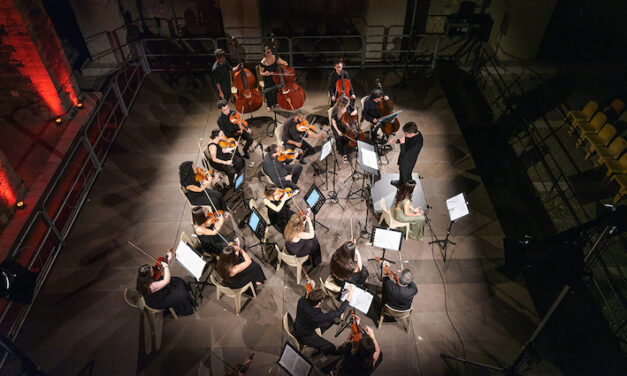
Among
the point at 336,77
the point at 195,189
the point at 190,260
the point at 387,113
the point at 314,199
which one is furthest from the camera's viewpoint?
the point at 336,77

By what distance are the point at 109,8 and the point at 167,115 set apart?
9.70 ft

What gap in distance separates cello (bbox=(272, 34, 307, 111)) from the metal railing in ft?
9.89

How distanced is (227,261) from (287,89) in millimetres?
3800

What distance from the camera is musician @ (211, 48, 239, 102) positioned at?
757 centimetres

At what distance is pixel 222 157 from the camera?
657 centimetres

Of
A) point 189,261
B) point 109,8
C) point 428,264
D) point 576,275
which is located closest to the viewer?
point 576,275

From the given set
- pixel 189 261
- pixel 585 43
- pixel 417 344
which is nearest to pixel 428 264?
pixel 417 344

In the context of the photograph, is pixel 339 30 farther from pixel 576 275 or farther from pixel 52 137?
pixel 576 275

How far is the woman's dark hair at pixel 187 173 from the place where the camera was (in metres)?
5.66

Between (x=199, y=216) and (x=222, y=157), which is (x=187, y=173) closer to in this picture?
(x=199, y=216)

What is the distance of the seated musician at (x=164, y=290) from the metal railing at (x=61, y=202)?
1656mm

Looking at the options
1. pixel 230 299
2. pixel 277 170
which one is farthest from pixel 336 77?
pixel 230 299

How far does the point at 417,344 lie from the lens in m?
5.09

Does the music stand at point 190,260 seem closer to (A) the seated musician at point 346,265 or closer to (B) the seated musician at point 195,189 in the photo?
(B) the seated musician at point 195,189
